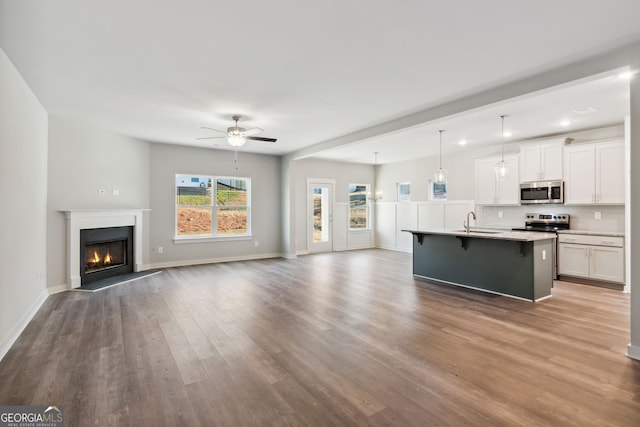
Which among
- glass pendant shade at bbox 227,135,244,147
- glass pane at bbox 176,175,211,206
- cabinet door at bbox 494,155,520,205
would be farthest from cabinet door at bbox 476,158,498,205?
glass pane at bbox 176,175,211,206

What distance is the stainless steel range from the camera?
6.09 meters

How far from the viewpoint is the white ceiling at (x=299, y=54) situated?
2412mm

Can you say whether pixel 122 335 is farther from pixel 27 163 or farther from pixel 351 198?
pixel 351 198

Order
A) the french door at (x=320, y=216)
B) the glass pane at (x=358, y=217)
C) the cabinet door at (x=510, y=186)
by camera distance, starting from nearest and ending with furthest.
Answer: the cabinet door at (x=510, y=186), the french door at (x=320, y=216), the glass pane at (x=358, y=217)

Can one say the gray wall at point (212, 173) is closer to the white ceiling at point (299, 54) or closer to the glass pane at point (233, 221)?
the glass pane at point (233, 221)

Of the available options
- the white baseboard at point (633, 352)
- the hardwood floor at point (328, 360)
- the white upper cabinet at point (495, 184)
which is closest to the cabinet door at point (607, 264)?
the hardwood floor at point (328, 360)

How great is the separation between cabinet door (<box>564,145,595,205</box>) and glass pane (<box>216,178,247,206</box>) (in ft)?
22.1

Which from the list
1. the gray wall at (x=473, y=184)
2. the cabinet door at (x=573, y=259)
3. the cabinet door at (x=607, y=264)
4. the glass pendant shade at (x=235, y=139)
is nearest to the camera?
the glass pendant shade at (x=235, y=139)

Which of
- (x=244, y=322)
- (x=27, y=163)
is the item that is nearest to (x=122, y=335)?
(x=244, y=322)

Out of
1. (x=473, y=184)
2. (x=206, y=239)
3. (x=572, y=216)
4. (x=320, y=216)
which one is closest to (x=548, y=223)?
(x=572, y=216)

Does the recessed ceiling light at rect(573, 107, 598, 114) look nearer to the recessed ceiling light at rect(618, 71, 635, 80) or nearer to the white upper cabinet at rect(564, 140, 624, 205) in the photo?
the white upper cabinet at rect(564, 140, 624, 205)

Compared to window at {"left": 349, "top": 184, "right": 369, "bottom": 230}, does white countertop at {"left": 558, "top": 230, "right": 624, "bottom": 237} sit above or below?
below

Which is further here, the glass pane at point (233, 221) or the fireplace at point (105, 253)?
the glass pane at point (233, 221)

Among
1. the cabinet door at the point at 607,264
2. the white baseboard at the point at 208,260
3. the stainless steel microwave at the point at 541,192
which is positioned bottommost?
the white baseboard at the point at 208,260
